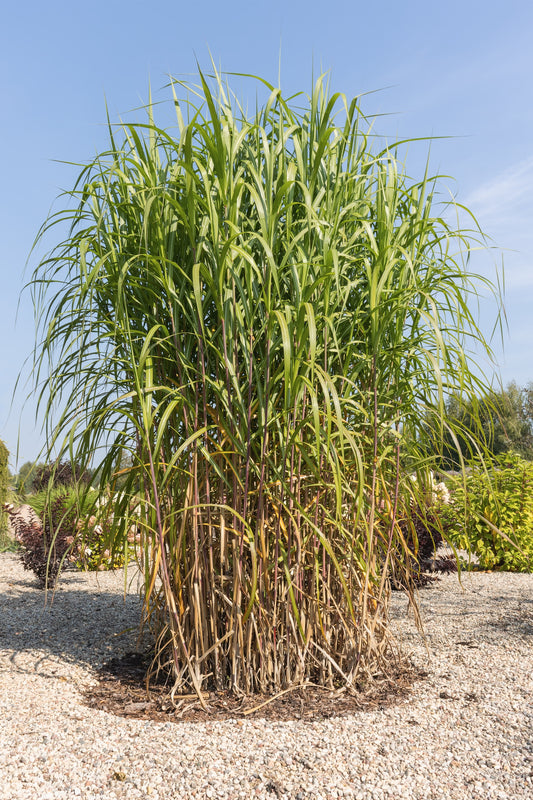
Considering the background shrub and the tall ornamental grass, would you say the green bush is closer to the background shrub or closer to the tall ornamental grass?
the tall ornamental grass

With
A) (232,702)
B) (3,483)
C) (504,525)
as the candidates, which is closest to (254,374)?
(232,702)

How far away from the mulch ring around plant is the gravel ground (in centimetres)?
6

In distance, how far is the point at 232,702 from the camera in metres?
Answer: 2.41

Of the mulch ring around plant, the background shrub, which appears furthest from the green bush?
the background shrub

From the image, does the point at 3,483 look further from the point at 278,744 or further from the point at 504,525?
the point at 278,744

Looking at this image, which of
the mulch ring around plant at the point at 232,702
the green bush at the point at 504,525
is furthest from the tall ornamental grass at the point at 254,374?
the green bush at the point at 504,525

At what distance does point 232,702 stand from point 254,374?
1326 mm

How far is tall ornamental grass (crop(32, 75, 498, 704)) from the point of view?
2264 mm

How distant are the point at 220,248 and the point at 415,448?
1354 mm

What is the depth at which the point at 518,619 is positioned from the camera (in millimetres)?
3961

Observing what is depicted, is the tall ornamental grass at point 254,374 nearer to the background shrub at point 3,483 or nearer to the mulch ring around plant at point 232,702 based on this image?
the mulch ring around plant at point 232,702

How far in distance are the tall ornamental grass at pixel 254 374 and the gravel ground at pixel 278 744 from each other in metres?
0.29

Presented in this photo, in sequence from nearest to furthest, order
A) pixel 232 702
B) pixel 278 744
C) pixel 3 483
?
pixel 278 744
pixel 232 702
pixel 3 483

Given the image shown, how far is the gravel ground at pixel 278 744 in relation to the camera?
1.88m
